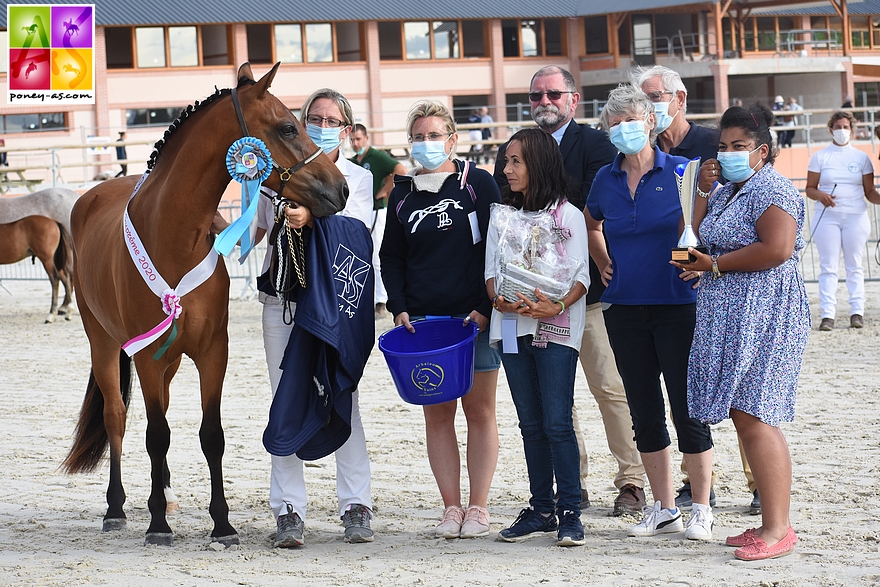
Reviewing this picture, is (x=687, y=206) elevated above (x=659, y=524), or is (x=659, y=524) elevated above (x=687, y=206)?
(x=687, y=206)

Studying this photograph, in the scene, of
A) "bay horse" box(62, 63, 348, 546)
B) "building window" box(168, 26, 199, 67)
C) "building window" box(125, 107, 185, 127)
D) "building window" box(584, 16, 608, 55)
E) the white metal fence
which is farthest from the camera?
"building window" box(584, 16, 608, 55)

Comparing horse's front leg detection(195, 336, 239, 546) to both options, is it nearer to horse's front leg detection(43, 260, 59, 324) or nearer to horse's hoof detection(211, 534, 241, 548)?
horse's hoof detection(211, 534, 241, 548)

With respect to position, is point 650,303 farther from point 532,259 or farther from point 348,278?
point 348,278

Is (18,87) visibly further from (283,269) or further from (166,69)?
(166,69)

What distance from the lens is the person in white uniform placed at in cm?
1062

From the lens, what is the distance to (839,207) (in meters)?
10.7

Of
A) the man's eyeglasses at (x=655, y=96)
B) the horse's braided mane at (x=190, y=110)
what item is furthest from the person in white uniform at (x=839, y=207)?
the horse's braided mane at (x=190, y=110)

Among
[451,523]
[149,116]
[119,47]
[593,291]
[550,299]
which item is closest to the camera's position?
[550,299]

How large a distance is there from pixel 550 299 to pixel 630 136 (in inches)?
34.1

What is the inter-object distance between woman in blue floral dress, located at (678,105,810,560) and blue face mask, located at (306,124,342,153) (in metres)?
1.83

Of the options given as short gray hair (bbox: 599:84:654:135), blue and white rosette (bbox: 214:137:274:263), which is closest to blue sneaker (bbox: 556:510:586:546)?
short gray hair (bbox: 599:84:654:135)

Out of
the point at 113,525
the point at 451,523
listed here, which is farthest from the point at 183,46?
the point at 451,523

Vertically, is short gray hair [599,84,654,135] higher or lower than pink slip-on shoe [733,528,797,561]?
higher

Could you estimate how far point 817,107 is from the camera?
147ft
